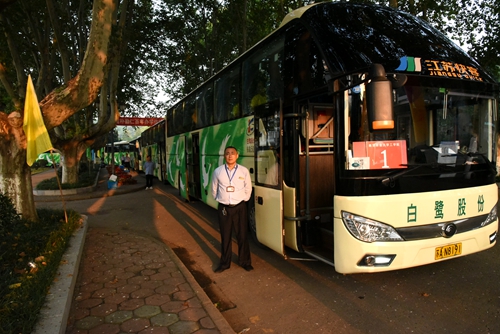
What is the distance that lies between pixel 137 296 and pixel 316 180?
2.97 m

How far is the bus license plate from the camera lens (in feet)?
11.8

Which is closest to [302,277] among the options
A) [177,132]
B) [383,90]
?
[383,90]

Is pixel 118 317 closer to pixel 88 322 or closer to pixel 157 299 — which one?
pixel 88 322

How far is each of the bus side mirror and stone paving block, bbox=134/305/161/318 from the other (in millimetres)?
2932

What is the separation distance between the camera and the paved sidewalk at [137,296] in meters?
3.31

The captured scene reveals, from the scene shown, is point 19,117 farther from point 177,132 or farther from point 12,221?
point 177,132

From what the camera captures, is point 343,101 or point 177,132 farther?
point 177,132

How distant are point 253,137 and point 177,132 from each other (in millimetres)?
7477

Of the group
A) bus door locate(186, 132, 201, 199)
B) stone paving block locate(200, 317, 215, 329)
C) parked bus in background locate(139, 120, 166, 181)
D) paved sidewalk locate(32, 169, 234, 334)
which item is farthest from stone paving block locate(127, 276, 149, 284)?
parked bus in background locate(139, 120, 166, 181)

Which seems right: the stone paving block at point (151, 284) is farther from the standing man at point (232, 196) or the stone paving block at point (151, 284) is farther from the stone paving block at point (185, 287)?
the standing man at point (232, 196)

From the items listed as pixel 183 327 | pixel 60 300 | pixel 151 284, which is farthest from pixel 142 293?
pixel 183 327

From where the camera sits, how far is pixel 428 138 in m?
3.67

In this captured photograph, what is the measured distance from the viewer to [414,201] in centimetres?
355

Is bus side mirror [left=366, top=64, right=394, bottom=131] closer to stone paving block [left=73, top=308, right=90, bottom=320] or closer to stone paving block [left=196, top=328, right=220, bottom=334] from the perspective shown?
stone paving block [left=196, top=328, right=220, bottom=334]
